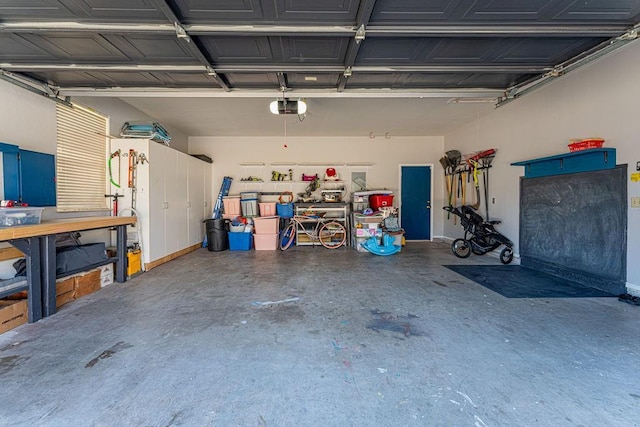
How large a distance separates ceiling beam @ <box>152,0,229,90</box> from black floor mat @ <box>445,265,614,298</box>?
4.43 m

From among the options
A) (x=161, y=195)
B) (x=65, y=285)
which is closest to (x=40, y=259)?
(x=65, y=285)

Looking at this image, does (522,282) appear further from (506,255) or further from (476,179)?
(476,179)

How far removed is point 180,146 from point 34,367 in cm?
612

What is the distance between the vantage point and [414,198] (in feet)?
25.7

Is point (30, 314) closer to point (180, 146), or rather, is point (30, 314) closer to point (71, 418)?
point (71, 418)

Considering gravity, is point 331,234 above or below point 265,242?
above

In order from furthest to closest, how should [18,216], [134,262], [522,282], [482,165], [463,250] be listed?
[482,165] → [463,250] → [134,262] → [522,282] → [18,216]

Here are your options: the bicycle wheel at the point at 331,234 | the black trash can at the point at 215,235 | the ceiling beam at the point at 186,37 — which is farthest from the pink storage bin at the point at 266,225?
the ceiling beam at the point at 186,37

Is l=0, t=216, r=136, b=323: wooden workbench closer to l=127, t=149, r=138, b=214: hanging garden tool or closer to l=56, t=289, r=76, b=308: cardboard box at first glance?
l=56, t=289, r=76, b=308: cardboard box

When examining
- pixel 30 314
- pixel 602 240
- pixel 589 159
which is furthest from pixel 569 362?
pixel 30 314

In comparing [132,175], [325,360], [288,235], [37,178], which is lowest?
[325,360]

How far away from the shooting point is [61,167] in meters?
3.74

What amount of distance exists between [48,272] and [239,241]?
3.93 meters

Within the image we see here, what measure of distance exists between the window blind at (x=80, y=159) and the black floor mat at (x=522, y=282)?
19.4ft
